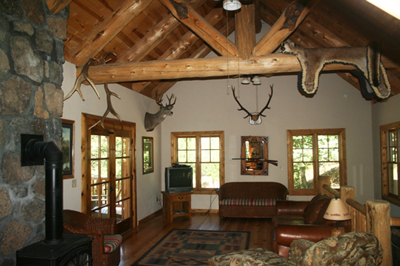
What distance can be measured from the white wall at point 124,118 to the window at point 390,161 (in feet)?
16.2

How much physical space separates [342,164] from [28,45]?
22.6ft

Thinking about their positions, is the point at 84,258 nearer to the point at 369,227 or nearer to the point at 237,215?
the point at 369,227

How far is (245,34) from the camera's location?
4.75 metres

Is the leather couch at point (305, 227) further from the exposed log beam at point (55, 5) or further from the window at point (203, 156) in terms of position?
the exposed log beam at point (55, 5)

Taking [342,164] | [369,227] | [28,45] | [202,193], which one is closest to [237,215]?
[202,193]

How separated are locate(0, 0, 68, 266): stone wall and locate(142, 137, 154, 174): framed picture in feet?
12.2

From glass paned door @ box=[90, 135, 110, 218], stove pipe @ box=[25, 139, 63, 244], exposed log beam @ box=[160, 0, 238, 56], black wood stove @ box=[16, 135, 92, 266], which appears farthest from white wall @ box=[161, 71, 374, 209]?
stove pipe @ box=[25, 139, 63, 244]

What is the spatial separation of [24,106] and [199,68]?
247 cm

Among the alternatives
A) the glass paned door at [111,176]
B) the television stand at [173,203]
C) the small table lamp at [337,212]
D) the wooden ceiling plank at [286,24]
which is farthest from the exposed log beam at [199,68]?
the television stand at [173,203]

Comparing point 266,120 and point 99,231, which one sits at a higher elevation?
point 266,120

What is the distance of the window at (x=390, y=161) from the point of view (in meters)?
6.11

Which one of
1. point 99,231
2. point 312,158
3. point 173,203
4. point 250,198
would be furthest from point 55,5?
point 312,158

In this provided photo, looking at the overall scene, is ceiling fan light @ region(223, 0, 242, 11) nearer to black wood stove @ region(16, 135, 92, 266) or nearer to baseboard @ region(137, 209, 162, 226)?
black wood stove @ region(16, 135, 92, 266)

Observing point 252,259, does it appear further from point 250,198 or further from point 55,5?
point 250,198
